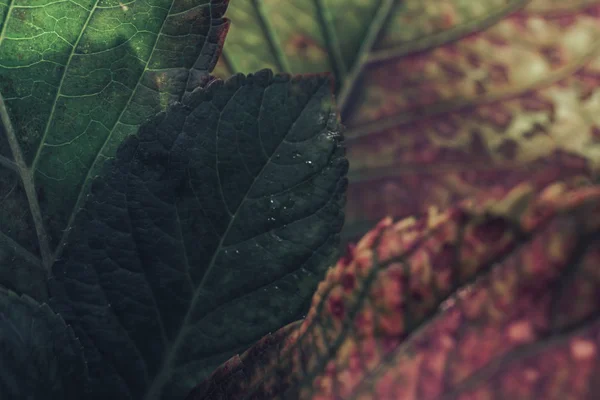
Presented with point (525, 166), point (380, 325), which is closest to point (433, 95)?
point (525, 166)

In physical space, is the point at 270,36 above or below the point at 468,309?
above

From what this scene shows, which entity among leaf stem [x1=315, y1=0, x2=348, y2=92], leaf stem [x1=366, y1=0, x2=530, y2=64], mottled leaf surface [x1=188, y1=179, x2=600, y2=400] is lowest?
mottled leaf surface [x1=188, y1=179, x2=600, y2=400]

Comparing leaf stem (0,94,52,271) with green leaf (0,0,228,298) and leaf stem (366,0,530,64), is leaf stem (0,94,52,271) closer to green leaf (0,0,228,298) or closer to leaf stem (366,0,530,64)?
green leaf (0,0,228,298)

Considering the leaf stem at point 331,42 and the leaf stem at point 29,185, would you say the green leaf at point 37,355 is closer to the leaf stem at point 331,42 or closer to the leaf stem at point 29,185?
the leaf stem at point 29,185

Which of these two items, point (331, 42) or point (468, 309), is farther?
point (331, 42)

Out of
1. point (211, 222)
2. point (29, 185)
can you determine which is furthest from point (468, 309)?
point (29, 185)

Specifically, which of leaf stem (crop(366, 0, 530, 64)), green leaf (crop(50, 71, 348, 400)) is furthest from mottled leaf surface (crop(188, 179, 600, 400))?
leaf stem (crop(366, 0, 530, 64))

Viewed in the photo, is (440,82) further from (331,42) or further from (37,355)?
(37,355)
